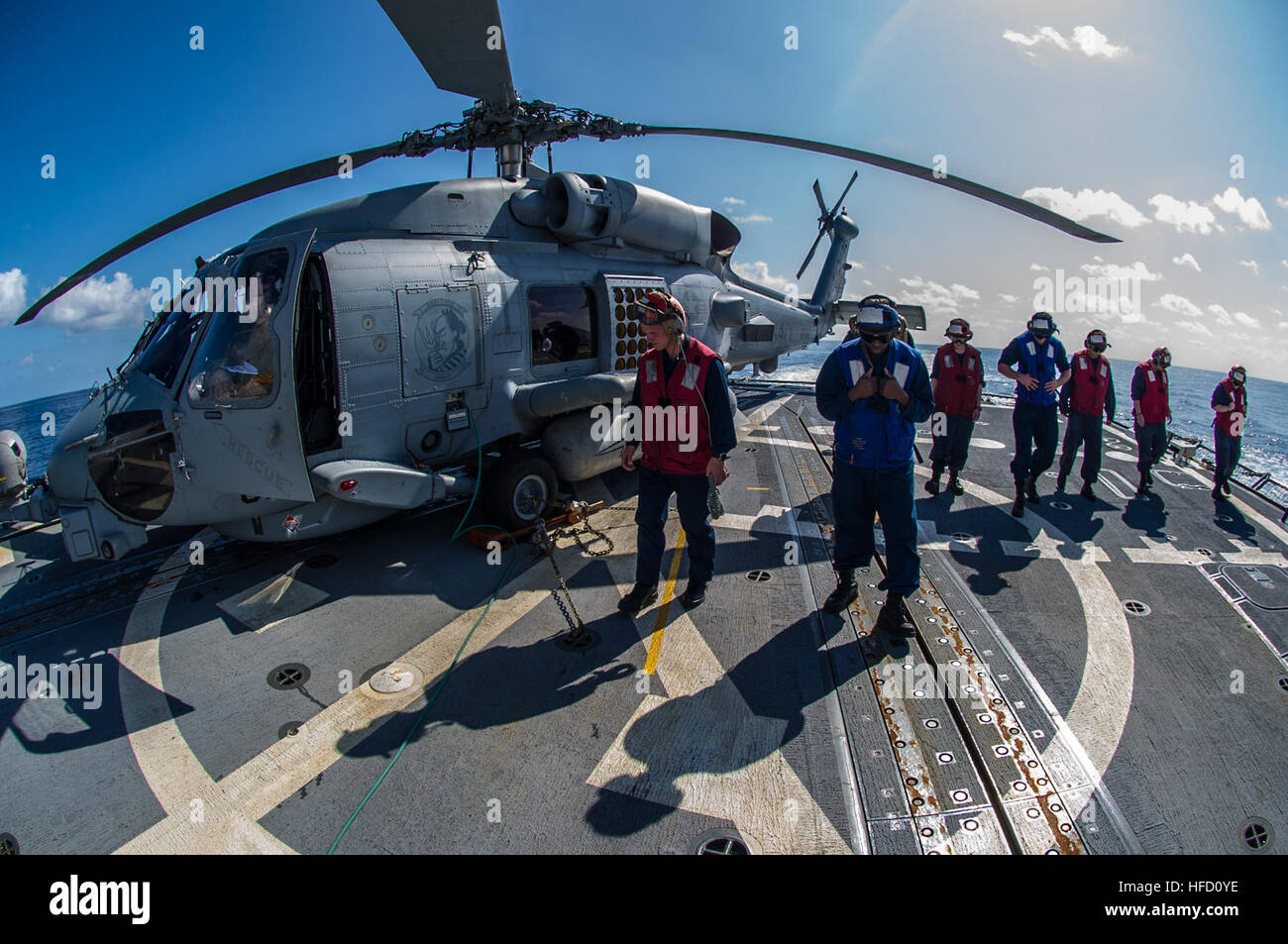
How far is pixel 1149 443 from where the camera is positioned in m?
7.05

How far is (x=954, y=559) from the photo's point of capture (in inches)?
202

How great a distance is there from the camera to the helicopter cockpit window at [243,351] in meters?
4.43

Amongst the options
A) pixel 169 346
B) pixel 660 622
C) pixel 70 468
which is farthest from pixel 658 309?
pixel 70 468

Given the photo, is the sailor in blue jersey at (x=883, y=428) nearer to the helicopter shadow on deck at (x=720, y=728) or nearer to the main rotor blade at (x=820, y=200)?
the helicopter shadow on deck at (x=720, y=728)

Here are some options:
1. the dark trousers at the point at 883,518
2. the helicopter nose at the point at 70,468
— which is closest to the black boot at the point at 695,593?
the dark trousers at the point at 883,518

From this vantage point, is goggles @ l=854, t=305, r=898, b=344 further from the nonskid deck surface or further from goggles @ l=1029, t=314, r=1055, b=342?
goggles @ l=1029, t=314, r=1055, b=342

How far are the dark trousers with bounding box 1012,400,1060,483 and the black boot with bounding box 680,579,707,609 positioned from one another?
4137 millimetres

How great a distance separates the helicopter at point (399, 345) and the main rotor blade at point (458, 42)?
0.09 feet

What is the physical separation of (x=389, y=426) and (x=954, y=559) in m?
5.17

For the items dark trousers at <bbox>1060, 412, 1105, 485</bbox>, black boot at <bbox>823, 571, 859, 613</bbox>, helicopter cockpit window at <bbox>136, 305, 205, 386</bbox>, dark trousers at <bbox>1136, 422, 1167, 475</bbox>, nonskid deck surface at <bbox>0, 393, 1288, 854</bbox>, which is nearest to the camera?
nonskid deck surface at <bbox>0, 393, 1288, 854</bbox>

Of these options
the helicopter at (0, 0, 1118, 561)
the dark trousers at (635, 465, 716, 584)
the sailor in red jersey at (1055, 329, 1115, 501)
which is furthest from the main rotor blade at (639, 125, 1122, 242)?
the dark trousers at (635, 465, 716, 584)

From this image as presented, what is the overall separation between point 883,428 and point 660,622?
2043 mm

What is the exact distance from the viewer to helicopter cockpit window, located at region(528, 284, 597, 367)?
6.19 metres

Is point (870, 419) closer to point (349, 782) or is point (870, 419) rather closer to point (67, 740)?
point (349, 782)
